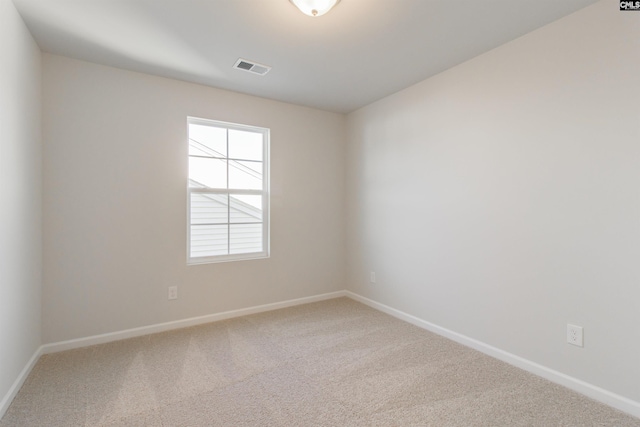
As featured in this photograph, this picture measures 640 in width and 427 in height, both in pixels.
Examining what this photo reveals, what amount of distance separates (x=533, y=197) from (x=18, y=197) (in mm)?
3508

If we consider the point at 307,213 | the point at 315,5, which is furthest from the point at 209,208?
the point at 315,5

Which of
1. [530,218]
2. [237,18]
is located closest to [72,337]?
[237,18]

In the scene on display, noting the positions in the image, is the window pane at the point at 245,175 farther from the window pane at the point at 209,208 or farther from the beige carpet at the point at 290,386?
the beige carpet at the point at 290,386

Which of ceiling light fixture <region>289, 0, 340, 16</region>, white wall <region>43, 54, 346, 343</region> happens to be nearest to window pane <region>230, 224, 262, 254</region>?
white wall <region>43, 54, 346, 343</region>

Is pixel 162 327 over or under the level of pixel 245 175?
under

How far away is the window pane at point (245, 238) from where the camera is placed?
3469 millimetres

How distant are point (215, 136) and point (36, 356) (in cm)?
240

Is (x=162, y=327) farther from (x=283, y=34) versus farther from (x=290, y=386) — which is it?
(x=283, y=34)

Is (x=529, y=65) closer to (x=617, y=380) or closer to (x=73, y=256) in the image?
(x=617, y=380)

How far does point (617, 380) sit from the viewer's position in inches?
73.1

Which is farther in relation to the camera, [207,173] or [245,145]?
[245,145]

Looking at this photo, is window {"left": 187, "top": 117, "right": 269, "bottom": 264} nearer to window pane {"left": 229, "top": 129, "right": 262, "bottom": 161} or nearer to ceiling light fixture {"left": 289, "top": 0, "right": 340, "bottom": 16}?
window pane {"left": 229, "top": 129, "right": 262, "bottom": 161}

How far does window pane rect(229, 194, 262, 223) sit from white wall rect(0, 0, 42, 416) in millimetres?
1617

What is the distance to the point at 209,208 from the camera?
10.9ft
